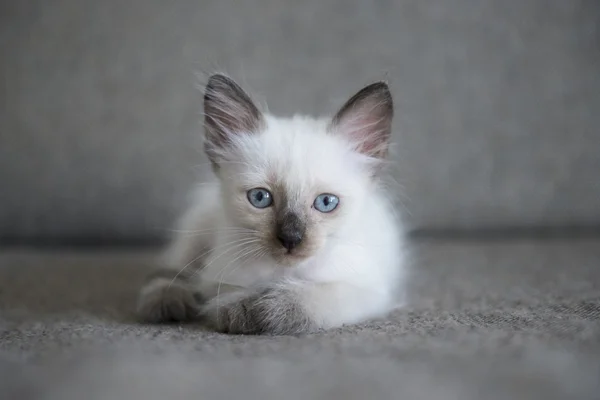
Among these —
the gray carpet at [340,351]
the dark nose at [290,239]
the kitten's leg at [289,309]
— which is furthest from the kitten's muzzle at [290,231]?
the gray carpet at [340,351]

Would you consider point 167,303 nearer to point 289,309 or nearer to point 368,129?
point 289,309

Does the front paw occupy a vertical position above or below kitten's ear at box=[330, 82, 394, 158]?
below

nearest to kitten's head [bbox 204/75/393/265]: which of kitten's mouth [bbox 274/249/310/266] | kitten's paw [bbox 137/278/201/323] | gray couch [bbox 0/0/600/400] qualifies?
kitten's mouth [bbox 274/249/310/266]

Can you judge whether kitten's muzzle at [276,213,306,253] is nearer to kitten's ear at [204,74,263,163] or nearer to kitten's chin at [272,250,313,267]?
kitten's chin at [272,250,313,267]

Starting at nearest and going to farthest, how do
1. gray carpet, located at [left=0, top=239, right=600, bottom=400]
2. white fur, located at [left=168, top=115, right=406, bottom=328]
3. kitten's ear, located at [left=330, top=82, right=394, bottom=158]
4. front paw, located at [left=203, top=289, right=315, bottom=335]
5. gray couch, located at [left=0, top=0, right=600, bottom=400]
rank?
gray carpet, located at [left=0, top=239, right=600, bottom=400], front paw, located at [left=203, top=289, right=315, bottom=335], white fur, located at [left=168, top=115, right=406, bottom=328], kitten's ear, located at [left=330, top=82, right=394, bottom=158], gray couch, located at [left=0, top=0, right=600, bottom=400]

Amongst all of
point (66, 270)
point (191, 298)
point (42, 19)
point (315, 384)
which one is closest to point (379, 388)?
point (315, 384)

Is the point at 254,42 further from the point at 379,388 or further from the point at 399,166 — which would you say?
the point at 379,388
